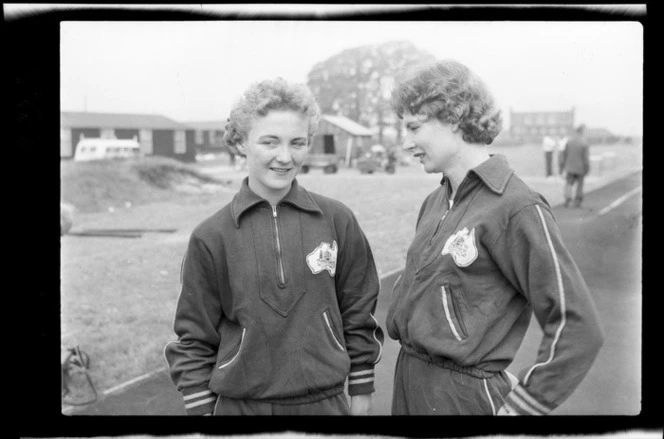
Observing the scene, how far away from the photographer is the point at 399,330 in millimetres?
2213

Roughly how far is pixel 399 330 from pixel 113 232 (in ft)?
5.28

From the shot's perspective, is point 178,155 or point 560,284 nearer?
point 560,284

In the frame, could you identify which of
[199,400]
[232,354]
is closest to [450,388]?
[232,354]

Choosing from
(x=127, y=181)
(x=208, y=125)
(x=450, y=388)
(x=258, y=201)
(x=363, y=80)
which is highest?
(x=363, y=80)

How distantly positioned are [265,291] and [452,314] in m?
0.62

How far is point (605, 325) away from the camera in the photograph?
2732 mm

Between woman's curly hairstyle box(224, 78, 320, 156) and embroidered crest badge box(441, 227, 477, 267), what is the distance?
0.65m

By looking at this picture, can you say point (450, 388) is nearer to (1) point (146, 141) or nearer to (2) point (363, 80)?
(2) point (363, 80)

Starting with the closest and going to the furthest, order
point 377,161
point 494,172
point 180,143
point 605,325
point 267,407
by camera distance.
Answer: point 494,172 → point 267,407 → point 605,325 → point 180,143 → point 377,161

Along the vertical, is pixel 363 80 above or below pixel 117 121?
above

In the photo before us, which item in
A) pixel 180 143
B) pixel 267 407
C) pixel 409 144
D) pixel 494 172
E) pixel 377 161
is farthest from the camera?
pixel 377 161

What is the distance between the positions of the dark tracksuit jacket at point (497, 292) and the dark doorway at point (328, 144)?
91cm
